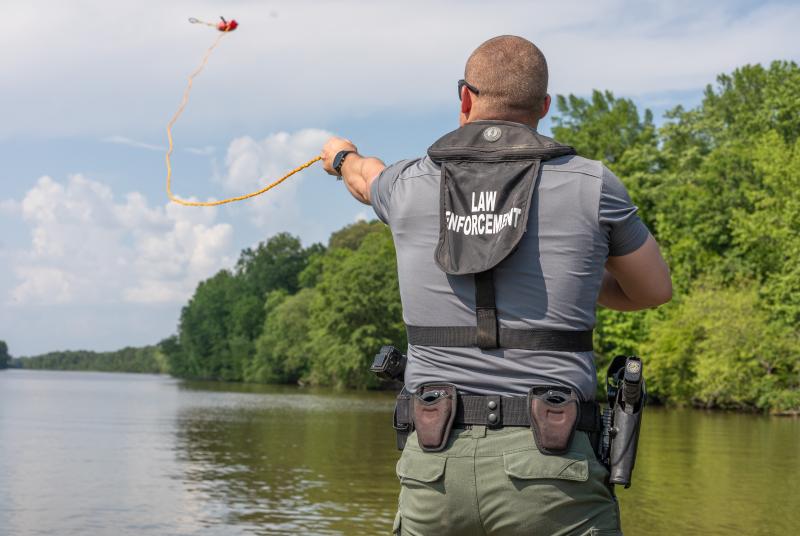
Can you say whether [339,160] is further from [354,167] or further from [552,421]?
[552,421]

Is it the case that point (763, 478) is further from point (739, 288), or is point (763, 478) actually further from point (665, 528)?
point (739, 288)

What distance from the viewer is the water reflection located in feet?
56.0

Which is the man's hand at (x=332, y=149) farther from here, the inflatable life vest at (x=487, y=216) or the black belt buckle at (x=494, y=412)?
the black belt buckle at (x=494, y=412)

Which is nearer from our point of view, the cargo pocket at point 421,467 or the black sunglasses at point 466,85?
the cargo pocket at point 421,467

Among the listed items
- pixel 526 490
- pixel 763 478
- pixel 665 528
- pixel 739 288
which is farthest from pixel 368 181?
pixel 739 288

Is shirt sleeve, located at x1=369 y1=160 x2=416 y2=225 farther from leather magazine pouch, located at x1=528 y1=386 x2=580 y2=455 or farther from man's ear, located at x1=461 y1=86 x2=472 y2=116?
leather magazine pouch, located at x1=528 y1=386 x2=580 y2=455

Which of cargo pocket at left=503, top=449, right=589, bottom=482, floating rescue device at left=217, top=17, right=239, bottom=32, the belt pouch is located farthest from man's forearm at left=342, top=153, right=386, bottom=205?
floating rescue device at left=217, top=17, right=239, bottom=32

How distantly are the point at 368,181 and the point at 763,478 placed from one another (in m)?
20.7

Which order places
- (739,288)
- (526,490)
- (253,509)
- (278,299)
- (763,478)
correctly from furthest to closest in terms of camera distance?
(278,299), (739,288), (763,478), (253,509), (526,490)

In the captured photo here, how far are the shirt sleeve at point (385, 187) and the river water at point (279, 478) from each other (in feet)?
42.8

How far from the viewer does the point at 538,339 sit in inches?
114

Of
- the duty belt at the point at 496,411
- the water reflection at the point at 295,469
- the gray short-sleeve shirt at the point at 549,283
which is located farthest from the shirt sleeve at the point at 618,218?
the water reflection at the point at 295,469

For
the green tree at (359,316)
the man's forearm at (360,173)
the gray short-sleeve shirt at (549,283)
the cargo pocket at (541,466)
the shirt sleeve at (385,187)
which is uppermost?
the green tree at (359,316)

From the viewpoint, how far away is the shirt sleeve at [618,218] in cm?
291
